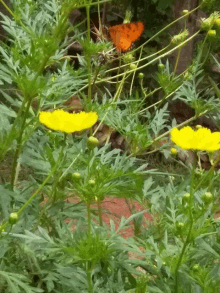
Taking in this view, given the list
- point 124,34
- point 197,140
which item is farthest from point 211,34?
point 197,140

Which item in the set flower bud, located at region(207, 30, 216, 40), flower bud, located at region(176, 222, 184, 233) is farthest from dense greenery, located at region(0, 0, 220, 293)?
flower bud, located at region(207, 30, 216, 40)

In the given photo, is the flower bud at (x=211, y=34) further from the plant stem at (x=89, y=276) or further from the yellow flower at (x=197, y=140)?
the plant stem at (x=89, y=276)

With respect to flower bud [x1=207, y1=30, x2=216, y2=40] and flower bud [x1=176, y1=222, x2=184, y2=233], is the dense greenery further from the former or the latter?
flower bud [x1=207, y1=30, x2=216, y2=40]

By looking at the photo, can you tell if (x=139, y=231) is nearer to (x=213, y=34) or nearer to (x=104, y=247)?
(x=104, y=247)

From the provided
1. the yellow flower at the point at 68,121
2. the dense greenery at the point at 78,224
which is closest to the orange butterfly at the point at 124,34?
the dense greenery at the point at 78,224

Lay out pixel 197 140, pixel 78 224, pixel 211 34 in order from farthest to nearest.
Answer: pixel 211 34 → pixel 78 224 → pixel 197 140

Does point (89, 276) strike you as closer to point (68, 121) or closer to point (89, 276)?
point (89, 276)

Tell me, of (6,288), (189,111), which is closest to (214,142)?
(6,288)
